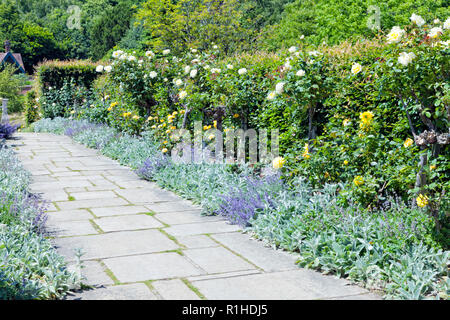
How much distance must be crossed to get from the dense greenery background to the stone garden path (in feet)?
10.2

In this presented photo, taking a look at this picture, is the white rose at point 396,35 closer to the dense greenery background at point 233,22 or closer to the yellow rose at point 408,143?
the yellow rose at point 408,143

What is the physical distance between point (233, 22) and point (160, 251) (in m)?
16.2

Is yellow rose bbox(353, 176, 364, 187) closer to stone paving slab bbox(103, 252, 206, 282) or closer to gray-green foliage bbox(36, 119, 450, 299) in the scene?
gray-green foliage bbox(36, 119, 450, 299)

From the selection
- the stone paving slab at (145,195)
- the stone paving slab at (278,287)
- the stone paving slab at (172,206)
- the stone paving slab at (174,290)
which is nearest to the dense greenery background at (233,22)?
the stone paving slab at (172,206)

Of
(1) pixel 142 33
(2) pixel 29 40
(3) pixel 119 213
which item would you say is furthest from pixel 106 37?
(3) pixel 119 213

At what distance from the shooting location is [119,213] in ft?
15.3

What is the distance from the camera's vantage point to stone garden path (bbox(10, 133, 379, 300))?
2830mm

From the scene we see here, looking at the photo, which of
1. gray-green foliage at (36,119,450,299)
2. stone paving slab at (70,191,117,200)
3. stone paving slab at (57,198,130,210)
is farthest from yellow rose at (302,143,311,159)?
stone paving slab at (70,191,117,200)

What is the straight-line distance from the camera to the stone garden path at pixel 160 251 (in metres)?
2.83

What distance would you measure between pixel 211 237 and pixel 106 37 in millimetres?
42474

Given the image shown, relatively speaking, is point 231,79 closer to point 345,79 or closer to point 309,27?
point 345,79

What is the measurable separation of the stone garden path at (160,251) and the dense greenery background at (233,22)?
3096mm

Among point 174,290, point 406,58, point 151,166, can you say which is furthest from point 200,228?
point 151,166

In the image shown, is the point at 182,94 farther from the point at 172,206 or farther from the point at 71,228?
the point at 71,228
